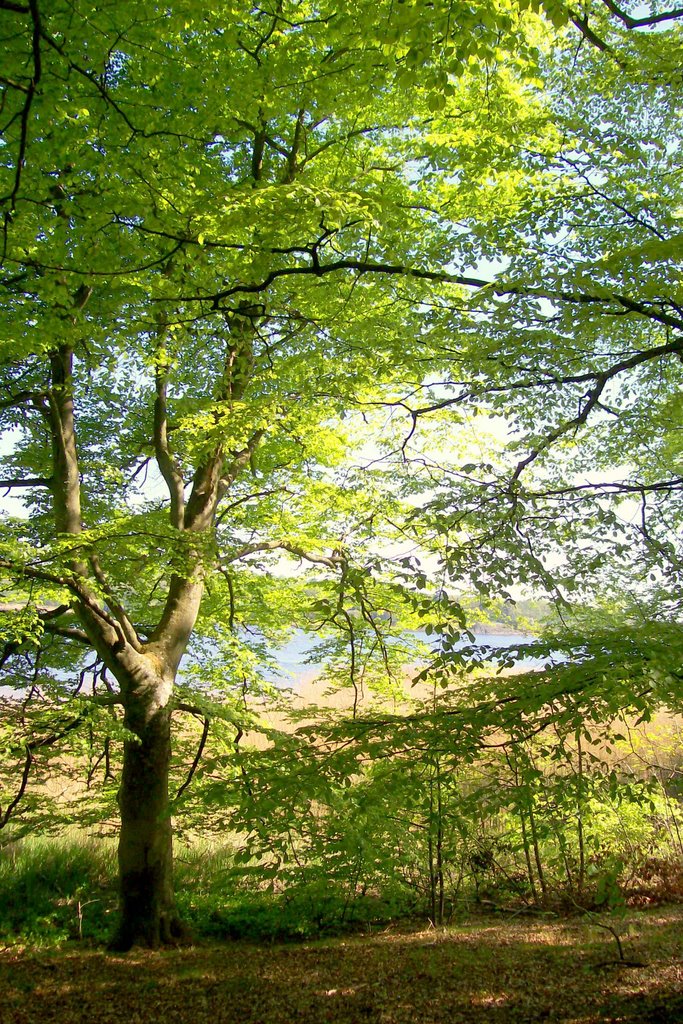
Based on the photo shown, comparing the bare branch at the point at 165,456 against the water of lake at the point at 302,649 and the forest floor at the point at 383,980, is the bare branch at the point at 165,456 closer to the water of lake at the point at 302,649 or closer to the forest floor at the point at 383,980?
the water of lake at the point at 302,649

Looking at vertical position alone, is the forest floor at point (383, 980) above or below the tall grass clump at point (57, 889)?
below

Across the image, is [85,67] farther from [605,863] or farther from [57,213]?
[605,863]

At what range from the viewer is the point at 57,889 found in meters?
9.58

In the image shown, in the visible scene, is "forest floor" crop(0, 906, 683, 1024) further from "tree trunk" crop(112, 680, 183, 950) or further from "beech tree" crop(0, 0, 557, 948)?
"beech tree" crop(0, 0, 557, 948)

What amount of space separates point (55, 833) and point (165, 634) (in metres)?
→ 3.59

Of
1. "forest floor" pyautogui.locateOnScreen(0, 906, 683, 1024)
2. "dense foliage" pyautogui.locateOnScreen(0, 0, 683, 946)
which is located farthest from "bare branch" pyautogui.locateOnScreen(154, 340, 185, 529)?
"forest floor" pyautogui.locateOnScreen(0, 906, 683, 1024)

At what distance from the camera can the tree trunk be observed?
7031 millimetres

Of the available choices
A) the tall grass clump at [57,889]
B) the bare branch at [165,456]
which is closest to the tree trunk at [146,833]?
the tall grass clump at [57,889]

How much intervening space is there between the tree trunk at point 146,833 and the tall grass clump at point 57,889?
3.47 feet

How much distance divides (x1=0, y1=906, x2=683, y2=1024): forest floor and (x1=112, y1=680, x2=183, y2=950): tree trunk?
0.95ft

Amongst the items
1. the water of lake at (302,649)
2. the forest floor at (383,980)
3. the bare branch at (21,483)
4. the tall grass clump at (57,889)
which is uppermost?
the bare branch at (21,483)

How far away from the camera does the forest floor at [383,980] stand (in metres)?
4.31

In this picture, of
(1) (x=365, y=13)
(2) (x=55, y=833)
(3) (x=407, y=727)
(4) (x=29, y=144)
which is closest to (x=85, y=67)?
(4) (x=29, y=144)

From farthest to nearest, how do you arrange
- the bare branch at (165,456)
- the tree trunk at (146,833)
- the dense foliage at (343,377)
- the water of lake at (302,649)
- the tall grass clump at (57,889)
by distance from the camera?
the water of lake at (302,649), the tall grass clump at (57,889), the bare branch at (165,456), the tree trunk at (146,833), the dense foliage at (343,377)
